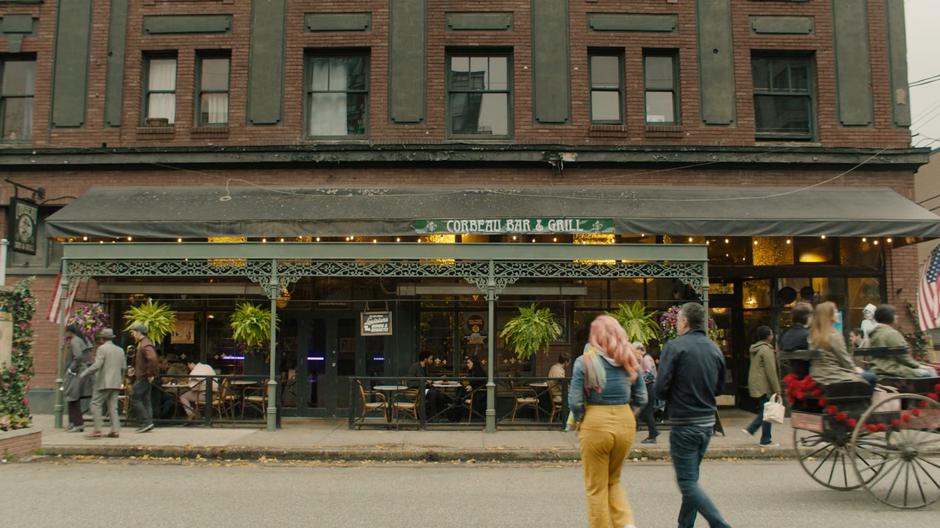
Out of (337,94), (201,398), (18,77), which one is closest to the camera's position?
(201,398)

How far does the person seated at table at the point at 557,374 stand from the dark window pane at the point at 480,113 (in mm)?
5186

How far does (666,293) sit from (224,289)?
9198 millimetres

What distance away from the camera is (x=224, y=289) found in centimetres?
1409

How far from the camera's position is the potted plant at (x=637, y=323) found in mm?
12227

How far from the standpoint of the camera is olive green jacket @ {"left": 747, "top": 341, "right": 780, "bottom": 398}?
1074 centimetres

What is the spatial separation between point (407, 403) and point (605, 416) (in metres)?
8.14

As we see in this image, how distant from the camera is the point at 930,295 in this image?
11961mm

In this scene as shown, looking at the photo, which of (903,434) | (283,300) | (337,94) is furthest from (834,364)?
(337,94)

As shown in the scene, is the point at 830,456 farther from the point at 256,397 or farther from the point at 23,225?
the point at 23,225

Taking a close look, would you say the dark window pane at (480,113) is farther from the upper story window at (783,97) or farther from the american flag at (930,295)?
the american flag at (930,295)

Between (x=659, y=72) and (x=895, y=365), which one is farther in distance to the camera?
(x=659, y=72)

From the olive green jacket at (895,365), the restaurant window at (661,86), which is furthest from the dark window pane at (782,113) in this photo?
the olive green jacket at (895,365)

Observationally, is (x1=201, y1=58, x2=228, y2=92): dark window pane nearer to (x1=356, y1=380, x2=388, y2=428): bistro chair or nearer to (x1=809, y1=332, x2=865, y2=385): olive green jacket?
(x1=356, y1=380, x2=388, y2=428): bistro chair

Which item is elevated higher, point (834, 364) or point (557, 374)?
point (834, 364)
